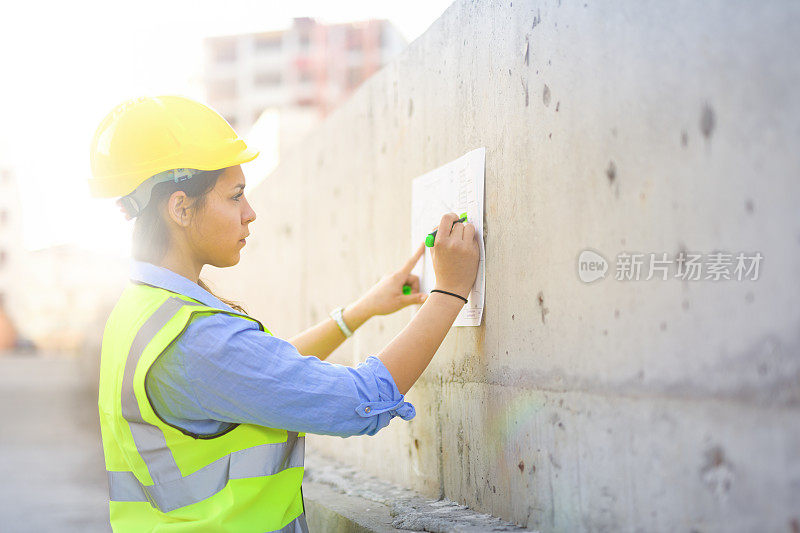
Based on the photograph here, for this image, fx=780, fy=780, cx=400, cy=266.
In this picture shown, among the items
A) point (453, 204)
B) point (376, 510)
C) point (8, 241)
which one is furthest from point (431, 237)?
point (8, 241)

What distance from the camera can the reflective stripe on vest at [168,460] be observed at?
6.18 feet

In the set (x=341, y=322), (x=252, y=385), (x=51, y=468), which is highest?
(x=341, y=322)

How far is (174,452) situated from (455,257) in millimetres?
935

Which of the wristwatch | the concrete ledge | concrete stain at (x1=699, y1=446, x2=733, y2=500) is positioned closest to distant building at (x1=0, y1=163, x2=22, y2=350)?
the concrete ledge

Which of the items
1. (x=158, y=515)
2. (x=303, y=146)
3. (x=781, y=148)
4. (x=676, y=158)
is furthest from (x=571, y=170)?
(x=303, y=146)

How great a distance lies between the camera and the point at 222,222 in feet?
6.98

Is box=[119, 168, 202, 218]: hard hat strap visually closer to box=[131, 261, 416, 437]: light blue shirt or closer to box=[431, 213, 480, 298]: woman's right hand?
box=[131, 261, 416, 437]: light blue shirt

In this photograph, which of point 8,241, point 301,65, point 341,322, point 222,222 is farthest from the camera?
point 301,65

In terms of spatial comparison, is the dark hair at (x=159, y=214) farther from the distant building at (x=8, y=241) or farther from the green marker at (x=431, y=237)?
the distant building at (x=8, y=241)

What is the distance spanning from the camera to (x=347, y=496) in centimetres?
309

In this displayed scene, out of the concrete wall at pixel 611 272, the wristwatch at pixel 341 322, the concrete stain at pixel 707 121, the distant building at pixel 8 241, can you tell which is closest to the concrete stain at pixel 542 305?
the concrete wall at pixel 611 272

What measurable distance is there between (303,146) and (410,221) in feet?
7.24

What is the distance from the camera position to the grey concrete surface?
18.6 ft

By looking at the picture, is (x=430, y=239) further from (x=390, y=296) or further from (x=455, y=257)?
(x=390, y=296)
